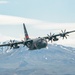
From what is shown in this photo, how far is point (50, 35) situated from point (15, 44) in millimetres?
24700

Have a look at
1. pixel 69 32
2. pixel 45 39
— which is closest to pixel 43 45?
pixel 45 39

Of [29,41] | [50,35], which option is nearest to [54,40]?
[50,35]

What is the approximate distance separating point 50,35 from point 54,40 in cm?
444

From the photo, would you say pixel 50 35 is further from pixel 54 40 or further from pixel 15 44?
pixel 15 44

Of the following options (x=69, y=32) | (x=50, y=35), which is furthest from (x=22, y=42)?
(x=69, y=32)

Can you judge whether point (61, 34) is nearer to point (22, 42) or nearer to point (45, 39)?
point (45, 39)

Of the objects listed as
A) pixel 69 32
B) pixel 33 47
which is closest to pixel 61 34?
pixel 69 32

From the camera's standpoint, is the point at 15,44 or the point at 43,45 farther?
the point at 15,44

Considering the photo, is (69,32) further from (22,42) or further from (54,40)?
(22,42)

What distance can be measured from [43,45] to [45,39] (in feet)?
21.4

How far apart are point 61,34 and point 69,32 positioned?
5.58 m

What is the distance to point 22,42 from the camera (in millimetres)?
196125

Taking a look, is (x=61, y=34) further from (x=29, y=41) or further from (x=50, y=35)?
(x=29, y=41)

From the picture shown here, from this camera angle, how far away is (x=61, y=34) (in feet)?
633
